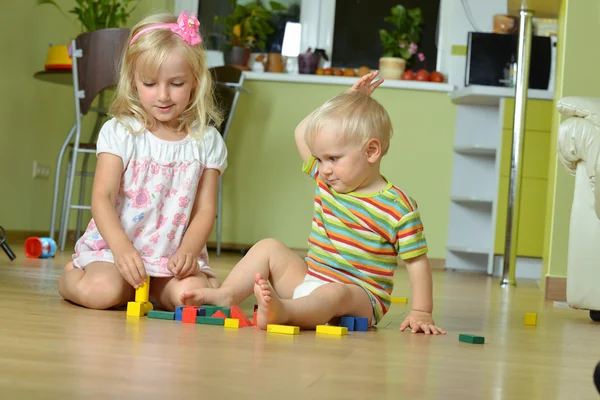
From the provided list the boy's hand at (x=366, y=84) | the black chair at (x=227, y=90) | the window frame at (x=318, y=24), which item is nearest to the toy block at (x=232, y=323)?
the boy's hand at (x=366, y=84)

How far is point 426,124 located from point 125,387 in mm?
4146

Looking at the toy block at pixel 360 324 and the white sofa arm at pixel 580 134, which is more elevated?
the white sofa arm at pixel 580 134

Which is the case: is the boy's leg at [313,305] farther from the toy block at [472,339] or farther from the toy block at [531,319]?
the toy block at [531,319]

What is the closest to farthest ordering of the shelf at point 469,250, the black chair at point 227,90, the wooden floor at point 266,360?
the wooden floor at point 266,360 → the black chair at point 227,90 → the shelf at point 469,250

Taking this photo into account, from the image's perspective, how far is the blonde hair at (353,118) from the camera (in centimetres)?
172

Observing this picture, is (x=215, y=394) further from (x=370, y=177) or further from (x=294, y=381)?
(x=370, y=177)

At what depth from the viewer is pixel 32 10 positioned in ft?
15.7

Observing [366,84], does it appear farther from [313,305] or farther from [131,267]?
[131,267]

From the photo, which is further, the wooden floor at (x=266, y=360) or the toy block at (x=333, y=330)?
the toy block at (x=333, y=330)

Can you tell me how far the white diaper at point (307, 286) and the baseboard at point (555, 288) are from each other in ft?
4.74

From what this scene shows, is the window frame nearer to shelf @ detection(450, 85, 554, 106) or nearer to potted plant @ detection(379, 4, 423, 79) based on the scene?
potted plant @ detection(379, 4, 423, 79)

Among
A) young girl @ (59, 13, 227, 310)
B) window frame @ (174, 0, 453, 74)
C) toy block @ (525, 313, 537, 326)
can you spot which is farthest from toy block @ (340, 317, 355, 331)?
window frame @ (174, 0, 453, 74)

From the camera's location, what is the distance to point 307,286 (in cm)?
177

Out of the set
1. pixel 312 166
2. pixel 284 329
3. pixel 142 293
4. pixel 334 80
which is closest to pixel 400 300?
pixel 312 166
